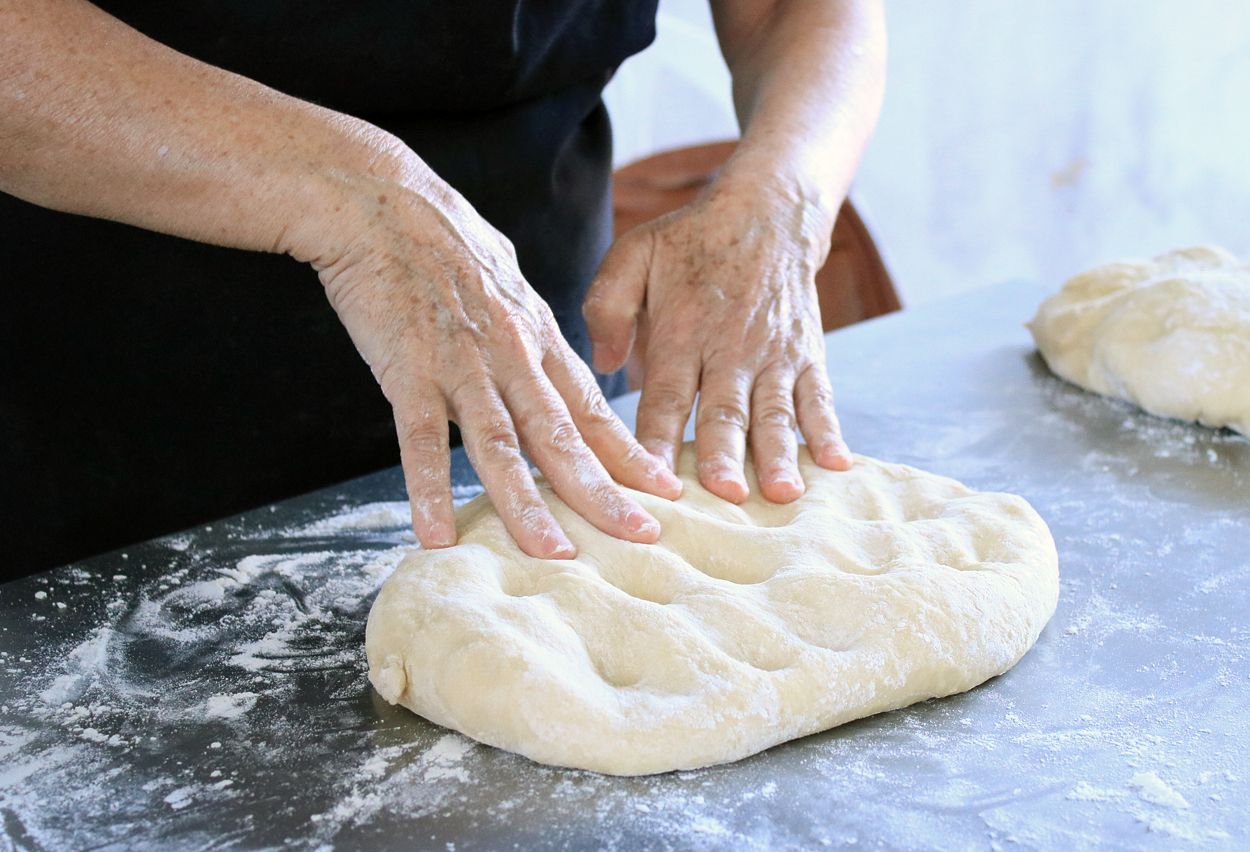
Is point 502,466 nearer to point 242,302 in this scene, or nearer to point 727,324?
point 727,324

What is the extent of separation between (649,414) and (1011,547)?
612 mm

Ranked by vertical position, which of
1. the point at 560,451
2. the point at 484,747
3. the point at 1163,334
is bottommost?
the point at 484,747

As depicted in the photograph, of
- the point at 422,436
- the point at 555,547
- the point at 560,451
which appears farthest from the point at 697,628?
the point at 422,436

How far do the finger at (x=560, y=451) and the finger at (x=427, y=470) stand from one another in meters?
0.11

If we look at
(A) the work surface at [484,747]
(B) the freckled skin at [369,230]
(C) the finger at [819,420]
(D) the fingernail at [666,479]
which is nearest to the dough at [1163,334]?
(A) the work surface at [484,747]

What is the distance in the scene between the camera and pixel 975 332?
267cm

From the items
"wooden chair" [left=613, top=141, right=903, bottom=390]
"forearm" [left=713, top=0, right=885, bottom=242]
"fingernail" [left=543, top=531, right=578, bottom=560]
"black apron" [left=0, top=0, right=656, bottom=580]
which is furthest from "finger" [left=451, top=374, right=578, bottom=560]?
"wooden chair" [left=613, top=141, right=903, bottom=390]

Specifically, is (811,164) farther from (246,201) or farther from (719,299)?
(246,201)

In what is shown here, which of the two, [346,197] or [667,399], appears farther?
[667,399]

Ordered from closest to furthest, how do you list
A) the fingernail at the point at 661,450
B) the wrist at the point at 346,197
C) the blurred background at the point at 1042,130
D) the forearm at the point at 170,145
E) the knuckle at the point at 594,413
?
the forearm at the point at 170,145
the wrist at the point at 346,197
the knuckle at the point at 594,413
the fingernail at the point at 661,450
the blurred background at the point at 1042,130

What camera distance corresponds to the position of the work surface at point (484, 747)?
999 mm

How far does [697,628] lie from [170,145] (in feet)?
2.91

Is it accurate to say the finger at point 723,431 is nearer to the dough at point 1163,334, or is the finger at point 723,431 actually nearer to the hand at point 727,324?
the hand at point 727,324

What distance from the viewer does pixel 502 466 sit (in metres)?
1.37
